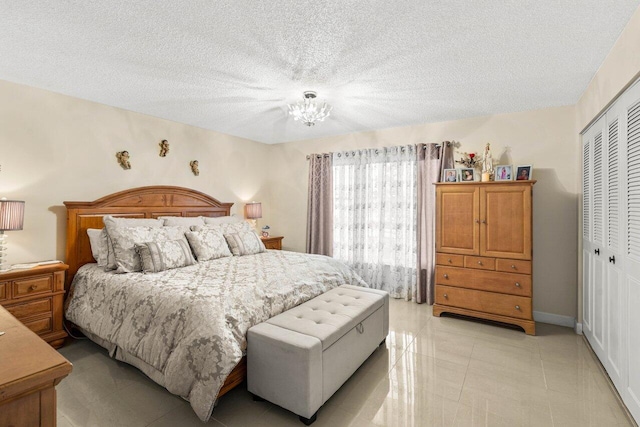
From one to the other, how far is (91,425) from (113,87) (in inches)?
109

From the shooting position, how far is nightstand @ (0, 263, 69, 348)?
2467mm

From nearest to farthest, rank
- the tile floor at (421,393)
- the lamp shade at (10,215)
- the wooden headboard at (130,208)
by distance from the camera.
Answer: the tile floor at (421,393), the lamp shade at (10,215), the wooden headboard at (130,208)

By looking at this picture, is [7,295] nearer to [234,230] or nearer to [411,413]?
[234,230]

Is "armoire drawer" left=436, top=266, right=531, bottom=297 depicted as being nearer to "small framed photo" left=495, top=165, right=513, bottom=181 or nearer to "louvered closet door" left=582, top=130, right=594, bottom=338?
"louvered closet door" left=582, top=130, right=594, bottom=338

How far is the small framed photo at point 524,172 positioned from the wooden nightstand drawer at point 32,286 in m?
4.77

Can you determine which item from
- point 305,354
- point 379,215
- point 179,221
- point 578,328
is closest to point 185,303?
point 305,354

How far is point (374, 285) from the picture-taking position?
4.55 m

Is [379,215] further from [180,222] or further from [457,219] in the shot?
[180,222]

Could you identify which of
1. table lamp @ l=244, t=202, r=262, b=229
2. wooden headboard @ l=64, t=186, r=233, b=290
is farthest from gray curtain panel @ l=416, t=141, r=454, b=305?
wooden headboard @ l=64, t=186, r=233, b=290

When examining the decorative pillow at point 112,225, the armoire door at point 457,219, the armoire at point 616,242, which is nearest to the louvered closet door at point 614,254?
the armoire at point 616,242

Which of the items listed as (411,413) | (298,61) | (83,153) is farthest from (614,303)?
(83,153)

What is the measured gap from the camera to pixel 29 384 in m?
0.89

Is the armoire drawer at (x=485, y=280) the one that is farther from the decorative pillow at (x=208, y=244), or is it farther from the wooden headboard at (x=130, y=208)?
the wooden headboard at (x=130, y=208)

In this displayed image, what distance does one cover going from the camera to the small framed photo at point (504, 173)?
342 centimetres
